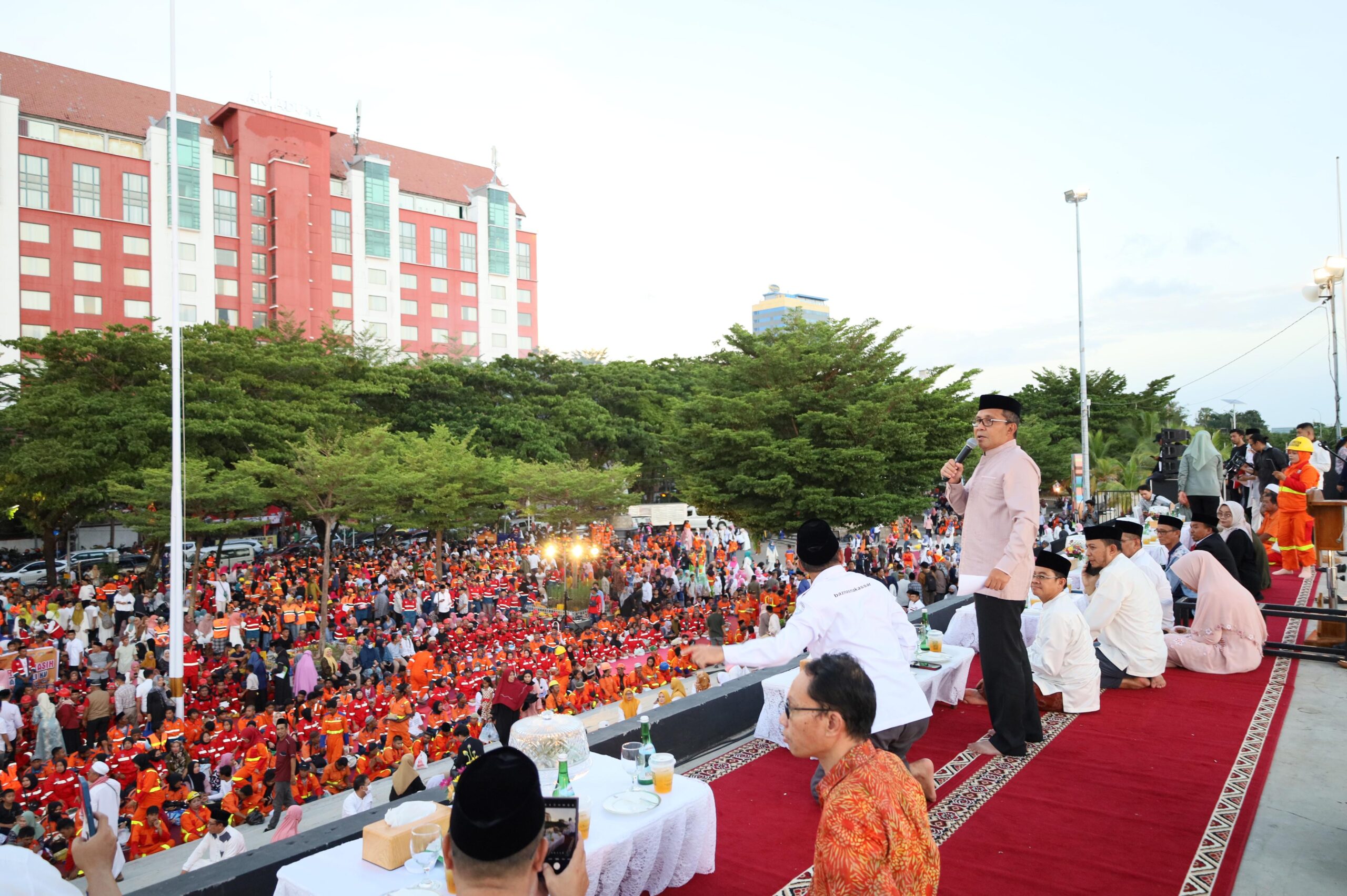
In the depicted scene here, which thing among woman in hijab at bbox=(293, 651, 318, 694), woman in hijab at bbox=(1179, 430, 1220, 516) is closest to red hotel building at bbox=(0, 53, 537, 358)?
woman in hijab at bbox=(293, 651, 318, 694)

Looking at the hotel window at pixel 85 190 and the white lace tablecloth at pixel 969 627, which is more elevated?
the hotel window at pixel 85 190

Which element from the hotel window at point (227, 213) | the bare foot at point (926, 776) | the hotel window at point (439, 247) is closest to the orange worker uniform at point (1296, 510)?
the bare foot at point (926, 776)

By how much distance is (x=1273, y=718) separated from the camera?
5090 millimetres

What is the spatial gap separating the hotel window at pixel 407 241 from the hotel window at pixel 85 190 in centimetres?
1392

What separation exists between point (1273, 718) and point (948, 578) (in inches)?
534

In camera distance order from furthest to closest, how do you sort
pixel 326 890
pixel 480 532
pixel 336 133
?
pixel 336 133 → pixel 480 532 → pixel 326 890

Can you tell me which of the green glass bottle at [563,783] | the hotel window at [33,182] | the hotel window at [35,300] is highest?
the hotel window at [33,182]

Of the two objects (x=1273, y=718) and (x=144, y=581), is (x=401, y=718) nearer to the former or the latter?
(x=1273, y=718)

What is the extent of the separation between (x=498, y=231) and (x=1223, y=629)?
48.5 meters

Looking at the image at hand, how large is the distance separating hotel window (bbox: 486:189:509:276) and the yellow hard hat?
46.2 m

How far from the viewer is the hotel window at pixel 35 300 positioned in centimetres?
3472

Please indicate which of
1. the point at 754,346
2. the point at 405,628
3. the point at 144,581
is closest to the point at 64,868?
the point at 405,628

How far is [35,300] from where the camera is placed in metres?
35.0

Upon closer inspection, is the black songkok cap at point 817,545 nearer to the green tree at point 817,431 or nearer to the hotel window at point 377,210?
the green tree at point 817,431
